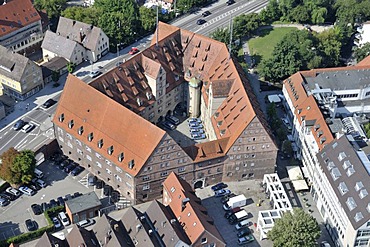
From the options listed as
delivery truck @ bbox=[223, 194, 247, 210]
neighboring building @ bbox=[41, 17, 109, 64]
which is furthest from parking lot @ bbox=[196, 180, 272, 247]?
neighboring building @ bbox=[41, 17, 109, 64]

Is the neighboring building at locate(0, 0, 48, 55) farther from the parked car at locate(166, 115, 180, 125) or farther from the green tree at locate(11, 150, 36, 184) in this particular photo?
the green tree at locate(11, 150, 36, 184)

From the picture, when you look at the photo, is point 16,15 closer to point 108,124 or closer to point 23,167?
point 23,167

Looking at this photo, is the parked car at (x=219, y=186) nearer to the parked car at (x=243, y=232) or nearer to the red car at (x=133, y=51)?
the parked car at (x=243, y=232)

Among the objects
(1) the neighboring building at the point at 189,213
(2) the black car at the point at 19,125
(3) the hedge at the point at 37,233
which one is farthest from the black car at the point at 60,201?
(2) the black car at the point at 19,125

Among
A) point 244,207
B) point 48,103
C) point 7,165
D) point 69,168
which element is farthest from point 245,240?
point 48,103

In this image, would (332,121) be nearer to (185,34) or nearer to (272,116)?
(272,116)

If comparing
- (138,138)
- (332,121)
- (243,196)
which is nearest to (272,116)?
(332,121)
